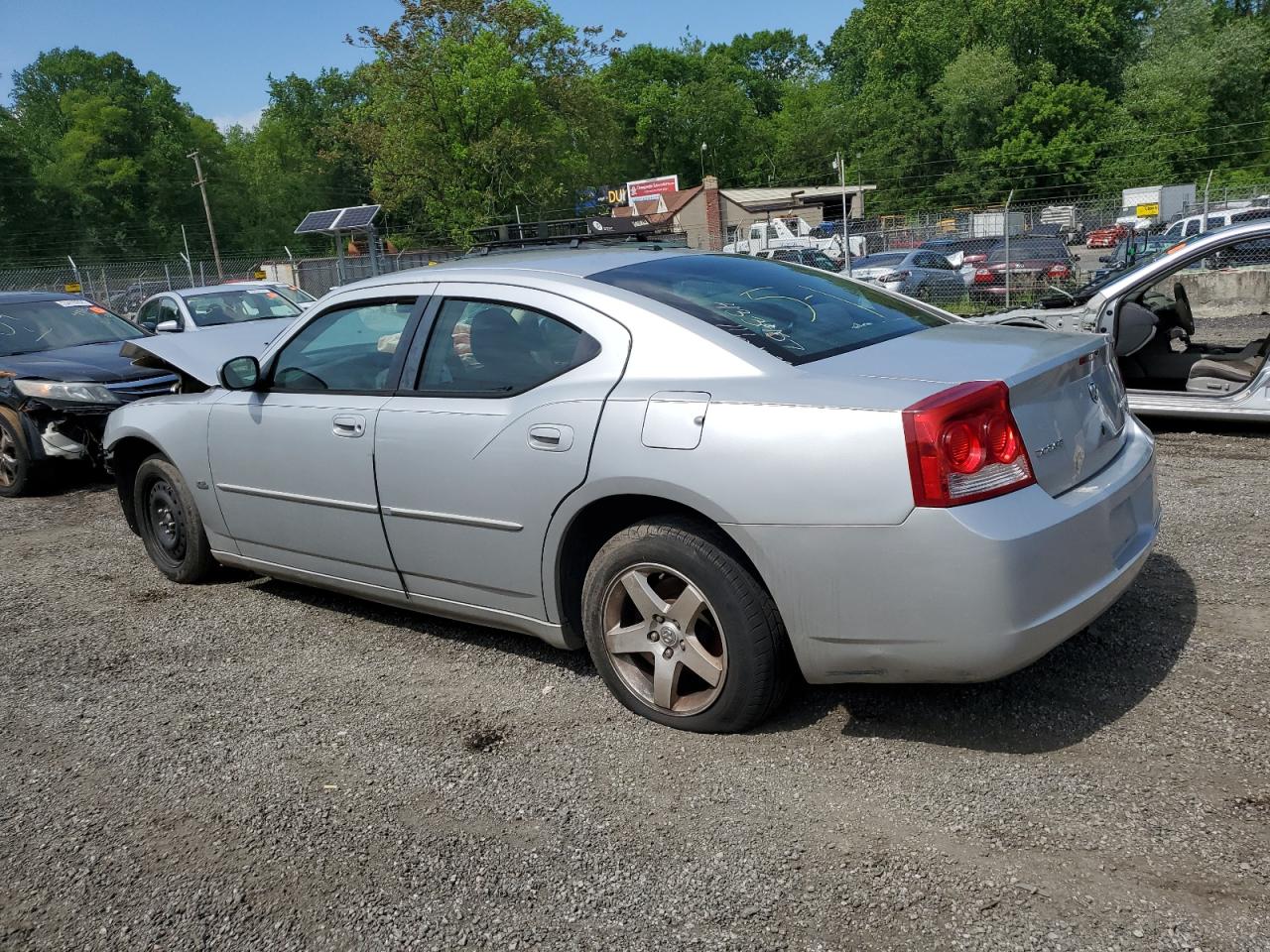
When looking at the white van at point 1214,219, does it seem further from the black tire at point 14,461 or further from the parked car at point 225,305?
the black tire at point 14,461

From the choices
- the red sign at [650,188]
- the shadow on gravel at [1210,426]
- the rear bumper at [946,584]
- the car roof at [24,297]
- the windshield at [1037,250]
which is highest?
the red sign at [650,188]

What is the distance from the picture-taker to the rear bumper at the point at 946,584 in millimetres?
2748

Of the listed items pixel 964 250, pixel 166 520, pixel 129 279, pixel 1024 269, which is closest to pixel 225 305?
pixel 166 520

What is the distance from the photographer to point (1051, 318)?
24.2 feet

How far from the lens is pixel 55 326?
9422 mm

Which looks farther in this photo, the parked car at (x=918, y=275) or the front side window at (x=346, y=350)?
the parked car at (x=918, y=275)

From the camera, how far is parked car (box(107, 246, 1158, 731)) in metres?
2.82

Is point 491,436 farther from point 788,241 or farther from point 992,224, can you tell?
point 788,241

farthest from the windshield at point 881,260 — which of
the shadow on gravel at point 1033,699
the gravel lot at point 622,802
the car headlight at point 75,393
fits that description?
the shadow on gravel at point 1033,699

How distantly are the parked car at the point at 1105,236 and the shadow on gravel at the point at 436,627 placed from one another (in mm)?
18590

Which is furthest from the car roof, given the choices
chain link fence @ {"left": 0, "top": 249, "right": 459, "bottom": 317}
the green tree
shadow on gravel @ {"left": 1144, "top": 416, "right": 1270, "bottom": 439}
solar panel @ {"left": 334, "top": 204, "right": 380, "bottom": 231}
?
the green tree

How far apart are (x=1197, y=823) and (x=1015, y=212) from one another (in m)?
17.0

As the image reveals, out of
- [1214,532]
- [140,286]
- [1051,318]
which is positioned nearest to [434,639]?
[1214,532]

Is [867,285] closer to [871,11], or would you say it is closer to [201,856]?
[201,856]
